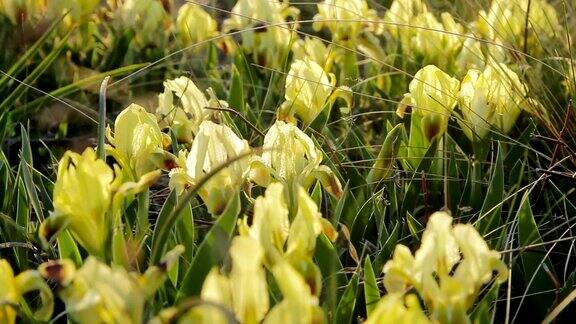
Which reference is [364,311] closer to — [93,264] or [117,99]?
[93,264]

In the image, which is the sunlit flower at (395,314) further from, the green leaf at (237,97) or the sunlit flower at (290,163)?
the green leaf at (237,97)

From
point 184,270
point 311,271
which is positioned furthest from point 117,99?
point 311,271

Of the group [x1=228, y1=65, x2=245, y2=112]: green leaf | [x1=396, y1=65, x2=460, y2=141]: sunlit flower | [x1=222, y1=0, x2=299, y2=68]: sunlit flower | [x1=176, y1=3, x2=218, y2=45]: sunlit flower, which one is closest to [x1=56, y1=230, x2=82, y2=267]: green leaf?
[x1=396, y1=65, x2=460, y2=141]: sunlit flower

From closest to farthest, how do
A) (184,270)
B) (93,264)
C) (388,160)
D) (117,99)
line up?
(93,264), (184,270), (388,160), (117,99)

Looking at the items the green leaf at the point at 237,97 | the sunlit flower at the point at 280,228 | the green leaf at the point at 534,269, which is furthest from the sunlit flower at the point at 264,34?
the sunlit flower at the point at 280,228

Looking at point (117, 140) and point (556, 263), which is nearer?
point (117, 140)

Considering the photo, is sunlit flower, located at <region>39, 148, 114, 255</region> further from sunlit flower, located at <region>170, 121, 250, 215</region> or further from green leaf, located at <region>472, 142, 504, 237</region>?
green leaf, located at <region>472, 142, 504, 237</region>
